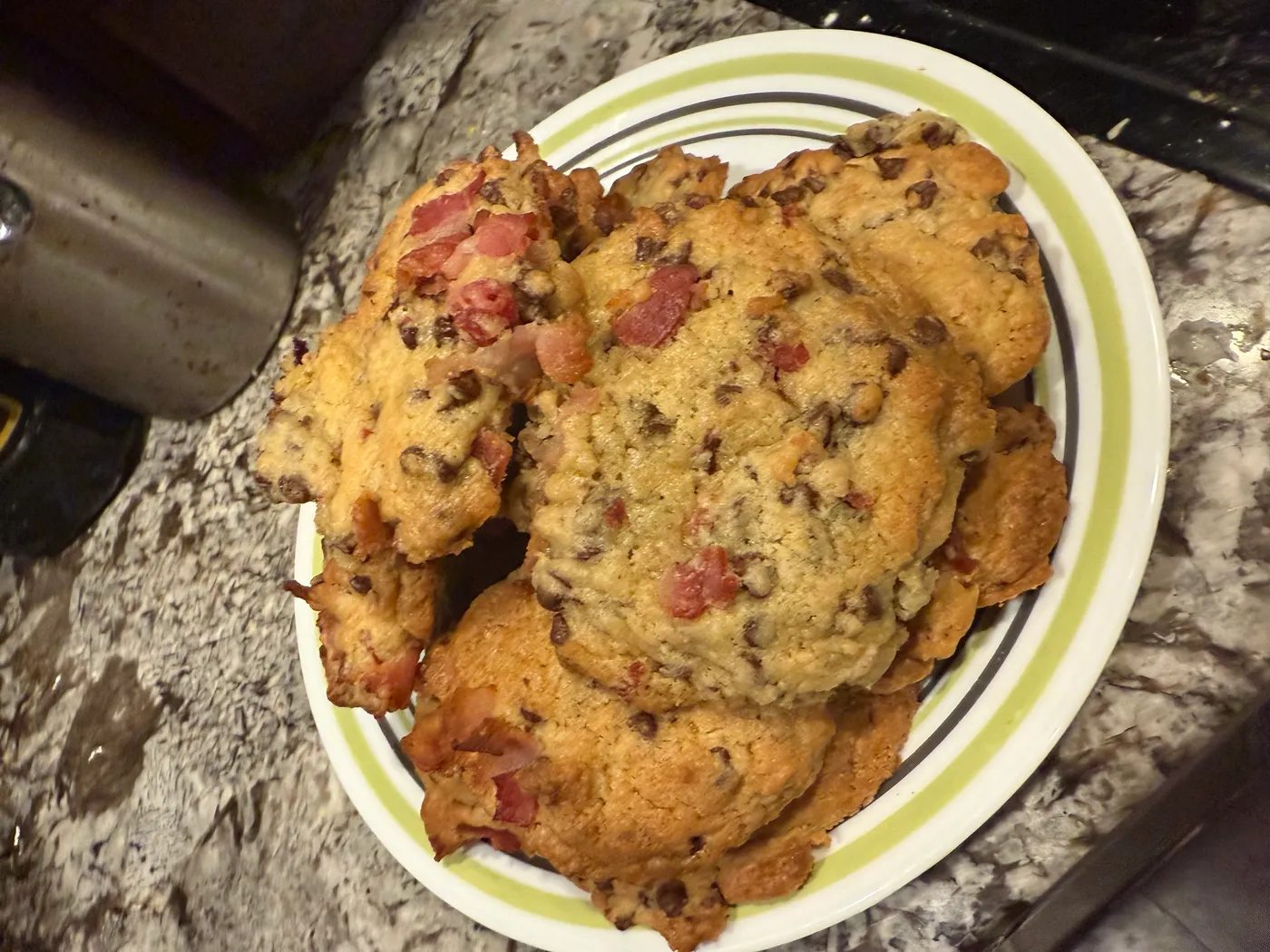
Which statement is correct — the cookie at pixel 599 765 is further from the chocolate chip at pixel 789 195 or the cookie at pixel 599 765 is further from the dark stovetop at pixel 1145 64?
the dark stovetop at pixel 1145 64

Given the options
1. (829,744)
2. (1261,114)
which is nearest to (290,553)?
(829,744)

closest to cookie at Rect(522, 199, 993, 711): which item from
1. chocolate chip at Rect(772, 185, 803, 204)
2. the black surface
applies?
A: chocolate chip at Rect(772, 185, 803, 204)

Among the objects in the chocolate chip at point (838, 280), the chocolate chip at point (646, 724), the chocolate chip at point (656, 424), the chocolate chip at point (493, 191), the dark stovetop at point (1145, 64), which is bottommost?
the chocolate chip at point (646, 724)

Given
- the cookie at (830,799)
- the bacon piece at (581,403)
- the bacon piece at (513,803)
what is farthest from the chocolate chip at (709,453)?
the bacon piece at (513,803)

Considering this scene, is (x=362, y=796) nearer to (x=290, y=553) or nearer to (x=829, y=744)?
(x=290, y=553)

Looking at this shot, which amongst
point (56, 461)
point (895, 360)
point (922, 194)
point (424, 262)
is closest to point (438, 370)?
point (424, 262)
